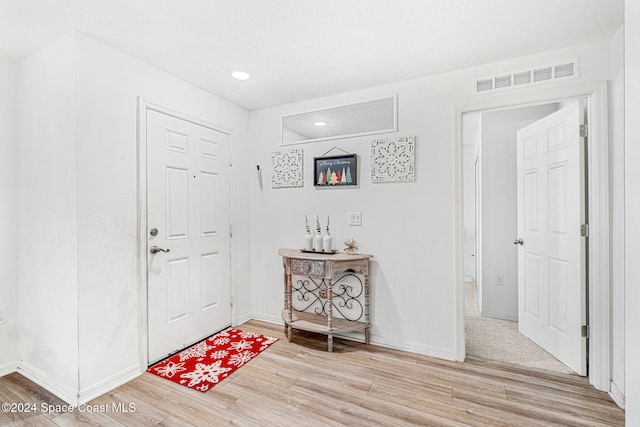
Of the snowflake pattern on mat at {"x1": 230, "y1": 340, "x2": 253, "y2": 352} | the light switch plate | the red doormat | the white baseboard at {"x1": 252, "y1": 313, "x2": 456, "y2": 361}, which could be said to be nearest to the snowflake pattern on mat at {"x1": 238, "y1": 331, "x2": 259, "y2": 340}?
the red doormat

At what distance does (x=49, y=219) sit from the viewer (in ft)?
6.71

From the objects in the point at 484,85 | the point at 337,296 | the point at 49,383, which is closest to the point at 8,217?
the point at 49,383

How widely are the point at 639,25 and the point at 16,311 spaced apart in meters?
3.73

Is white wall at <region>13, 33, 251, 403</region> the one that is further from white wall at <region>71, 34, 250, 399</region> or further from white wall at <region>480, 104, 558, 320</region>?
white wall at <region>480, 104, 558, 320</region>

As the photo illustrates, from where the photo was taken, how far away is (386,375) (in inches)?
87.7

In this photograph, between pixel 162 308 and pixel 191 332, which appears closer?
pixel 162 308

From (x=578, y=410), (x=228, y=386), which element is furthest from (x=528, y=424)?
(x=228, y=386)

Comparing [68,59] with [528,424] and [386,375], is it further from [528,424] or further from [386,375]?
[528,424]

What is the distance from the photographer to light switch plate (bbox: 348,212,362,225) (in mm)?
2822

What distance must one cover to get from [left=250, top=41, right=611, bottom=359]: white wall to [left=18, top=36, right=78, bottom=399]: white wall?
6.16ft

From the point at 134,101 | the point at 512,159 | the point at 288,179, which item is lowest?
the point at 288,179

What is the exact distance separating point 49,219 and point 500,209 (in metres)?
4.22

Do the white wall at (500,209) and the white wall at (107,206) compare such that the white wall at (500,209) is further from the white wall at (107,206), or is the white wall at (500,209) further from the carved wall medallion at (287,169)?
the white wall at (107,206)

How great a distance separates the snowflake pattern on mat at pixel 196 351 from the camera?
2490 mm
